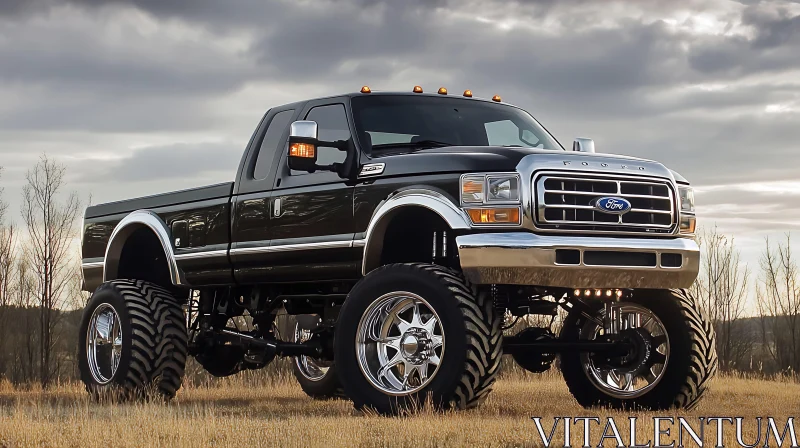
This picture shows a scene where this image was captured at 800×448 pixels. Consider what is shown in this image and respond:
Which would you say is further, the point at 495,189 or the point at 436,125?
the point at 436,125

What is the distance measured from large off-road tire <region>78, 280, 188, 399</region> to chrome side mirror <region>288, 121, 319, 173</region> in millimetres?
3427

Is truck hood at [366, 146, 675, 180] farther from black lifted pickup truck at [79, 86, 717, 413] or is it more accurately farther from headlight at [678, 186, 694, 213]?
headlight at [678, 186, 694, 213]

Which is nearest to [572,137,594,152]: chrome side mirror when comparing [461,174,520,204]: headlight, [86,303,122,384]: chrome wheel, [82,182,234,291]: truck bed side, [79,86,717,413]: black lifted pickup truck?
[79,86,717,413]: black lifted pickup truck

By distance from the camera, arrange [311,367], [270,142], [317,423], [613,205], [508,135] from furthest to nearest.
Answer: [311,367] → [270,142] → [508,135] → [613,205] → [317,423]

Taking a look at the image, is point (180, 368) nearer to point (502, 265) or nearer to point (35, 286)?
point (502, 265)

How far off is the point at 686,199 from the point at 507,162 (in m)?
1.98

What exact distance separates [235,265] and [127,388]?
6.38 feet

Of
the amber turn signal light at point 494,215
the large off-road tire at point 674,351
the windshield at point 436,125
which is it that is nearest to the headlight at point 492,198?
the amber turn signal light at point 494,215

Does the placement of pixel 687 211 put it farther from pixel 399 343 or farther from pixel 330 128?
pixel 330 128

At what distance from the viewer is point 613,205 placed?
9523 millimetres

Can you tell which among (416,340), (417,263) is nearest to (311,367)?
(416,340)

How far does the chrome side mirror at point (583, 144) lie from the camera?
11953 mm

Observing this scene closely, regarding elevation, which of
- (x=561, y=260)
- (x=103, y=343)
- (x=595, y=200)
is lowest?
(x=103, y=343)

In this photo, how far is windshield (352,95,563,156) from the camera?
420 inches
